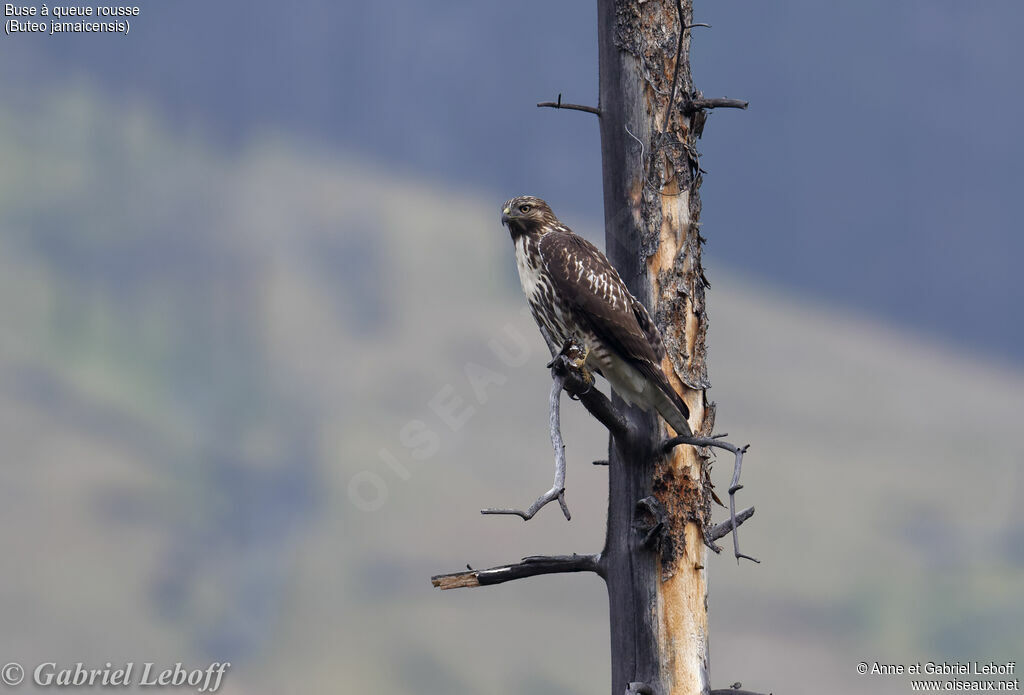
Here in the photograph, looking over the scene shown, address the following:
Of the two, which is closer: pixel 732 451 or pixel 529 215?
pixel 732 451

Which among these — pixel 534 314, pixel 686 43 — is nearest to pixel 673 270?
pixel 534 314

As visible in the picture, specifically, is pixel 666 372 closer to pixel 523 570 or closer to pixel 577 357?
pixel 577 357

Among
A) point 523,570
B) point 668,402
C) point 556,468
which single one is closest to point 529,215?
point 668,402

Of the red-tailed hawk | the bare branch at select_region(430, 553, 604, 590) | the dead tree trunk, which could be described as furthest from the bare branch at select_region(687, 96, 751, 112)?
the bare branch at select_region(430, 553, 604, 590)

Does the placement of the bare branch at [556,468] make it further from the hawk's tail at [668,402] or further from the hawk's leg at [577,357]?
the hawk's tail at [668,402]

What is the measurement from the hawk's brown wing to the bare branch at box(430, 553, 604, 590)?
3.91 feet

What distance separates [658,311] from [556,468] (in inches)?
50.8

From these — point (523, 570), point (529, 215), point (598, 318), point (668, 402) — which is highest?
point (529, 215)

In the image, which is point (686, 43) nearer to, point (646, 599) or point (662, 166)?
point (662, 166)

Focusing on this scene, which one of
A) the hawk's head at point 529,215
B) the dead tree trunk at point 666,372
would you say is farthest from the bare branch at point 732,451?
the hawk's head at point 529,215

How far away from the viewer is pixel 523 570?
612 centimetres

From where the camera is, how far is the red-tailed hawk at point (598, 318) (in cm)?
576

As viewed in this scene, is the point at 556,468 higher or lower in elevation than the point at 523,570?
higher

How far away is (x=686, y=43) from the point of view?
6.22 m
